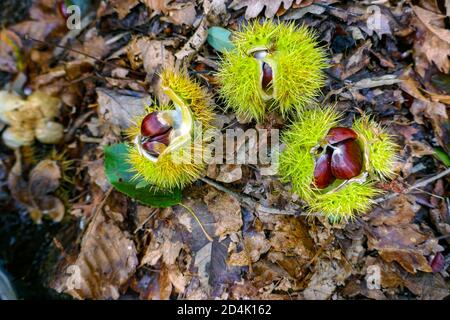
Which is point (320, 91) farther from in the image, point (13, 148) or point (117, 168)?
point (13, 148)

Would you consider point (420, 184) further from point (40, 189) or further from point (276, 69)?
point (40, 189)

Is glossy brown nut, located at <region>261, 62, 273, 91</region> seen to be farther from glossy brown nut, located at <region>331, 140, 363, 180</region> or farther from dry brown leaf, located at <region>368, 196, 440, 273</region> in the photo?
dry brown leaf, located at <region>368, 196, 440, 273</region>

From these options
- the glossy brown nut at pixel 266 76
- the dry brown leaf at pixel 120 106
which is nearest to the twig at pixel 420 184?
the glossy brown nut at pixel 266 76

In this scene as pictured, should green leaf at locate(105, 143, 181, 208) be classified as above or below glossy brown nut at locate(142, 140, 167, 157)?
below

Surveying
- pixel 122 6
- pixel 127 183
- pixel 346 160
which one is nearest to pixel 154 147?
pixel 127 183

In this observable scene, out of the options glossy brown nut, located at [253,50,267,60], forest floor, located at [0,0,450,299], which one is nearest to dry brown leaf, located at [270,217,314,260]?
forest floor, located at [0,0,450,299]
